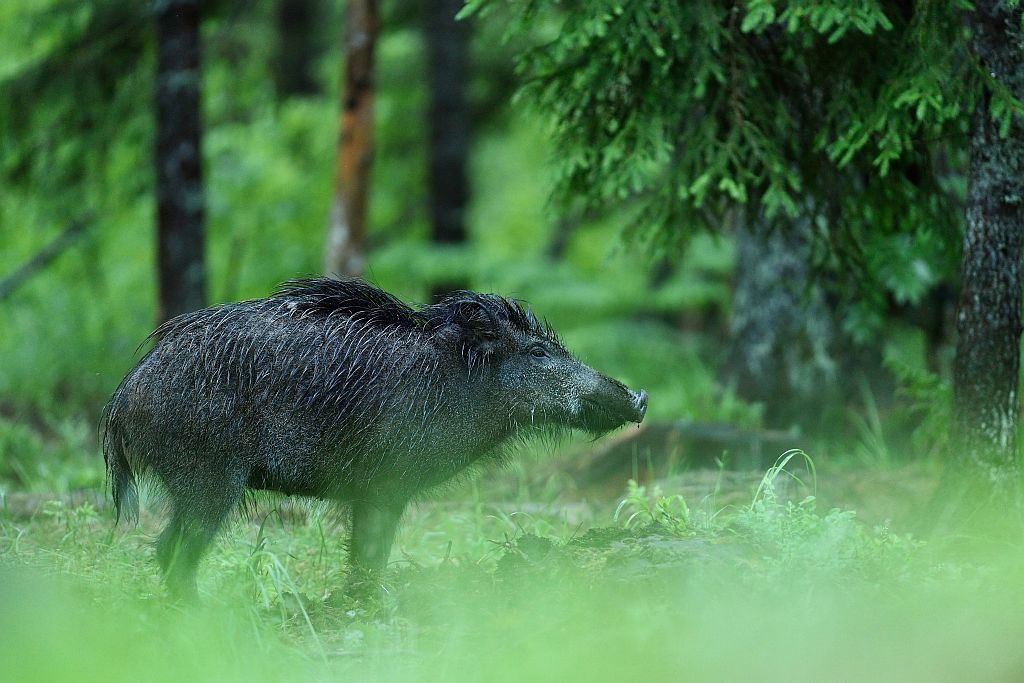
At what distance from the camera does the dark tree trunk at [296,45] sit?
16.3 m

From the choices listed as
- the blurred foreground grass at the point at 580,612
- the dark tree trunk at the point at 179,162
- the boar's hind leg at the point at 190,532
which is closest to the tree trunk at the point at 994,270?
the blurred foreground grass at the point at 580,612

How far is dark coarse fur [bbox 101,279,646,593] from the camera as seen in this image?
4.97 meters

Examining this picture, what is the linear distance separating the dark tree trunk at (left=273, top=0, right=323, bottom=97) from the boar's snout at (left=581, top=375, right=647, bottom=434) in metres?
11.1

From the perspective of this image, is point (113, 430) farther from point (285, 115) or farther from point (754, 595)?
point (285, 115)

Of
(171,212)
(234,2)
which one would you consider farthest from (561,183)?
(234,2)

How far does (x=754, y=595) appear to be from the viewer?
14.3ft

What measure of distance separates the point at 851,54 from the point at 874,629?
3.25 metres

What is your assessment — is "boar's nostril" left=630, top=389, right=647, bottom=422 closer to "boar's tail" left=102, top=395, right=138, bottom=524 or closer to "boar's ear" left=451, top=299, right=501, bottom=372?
"boar's ear" left=451, top=299, right=501, bottom=372

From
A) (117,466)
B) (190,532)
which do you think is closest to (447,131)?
(117,466)

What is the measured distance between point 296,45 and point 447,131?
4.09 metres

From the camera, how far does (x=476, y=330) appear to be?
18.2ft

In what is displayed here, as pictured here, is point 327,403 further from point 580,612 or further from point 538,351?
point 580,612

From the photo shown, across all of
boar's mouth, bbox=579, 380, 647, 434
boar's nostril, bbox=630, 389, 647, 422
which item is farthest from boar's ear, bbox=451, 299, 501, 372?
boar's nostril, bbox=630, 389, 647, 422

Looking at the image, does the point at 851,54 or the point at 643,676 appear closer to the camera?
the point at 643,676
